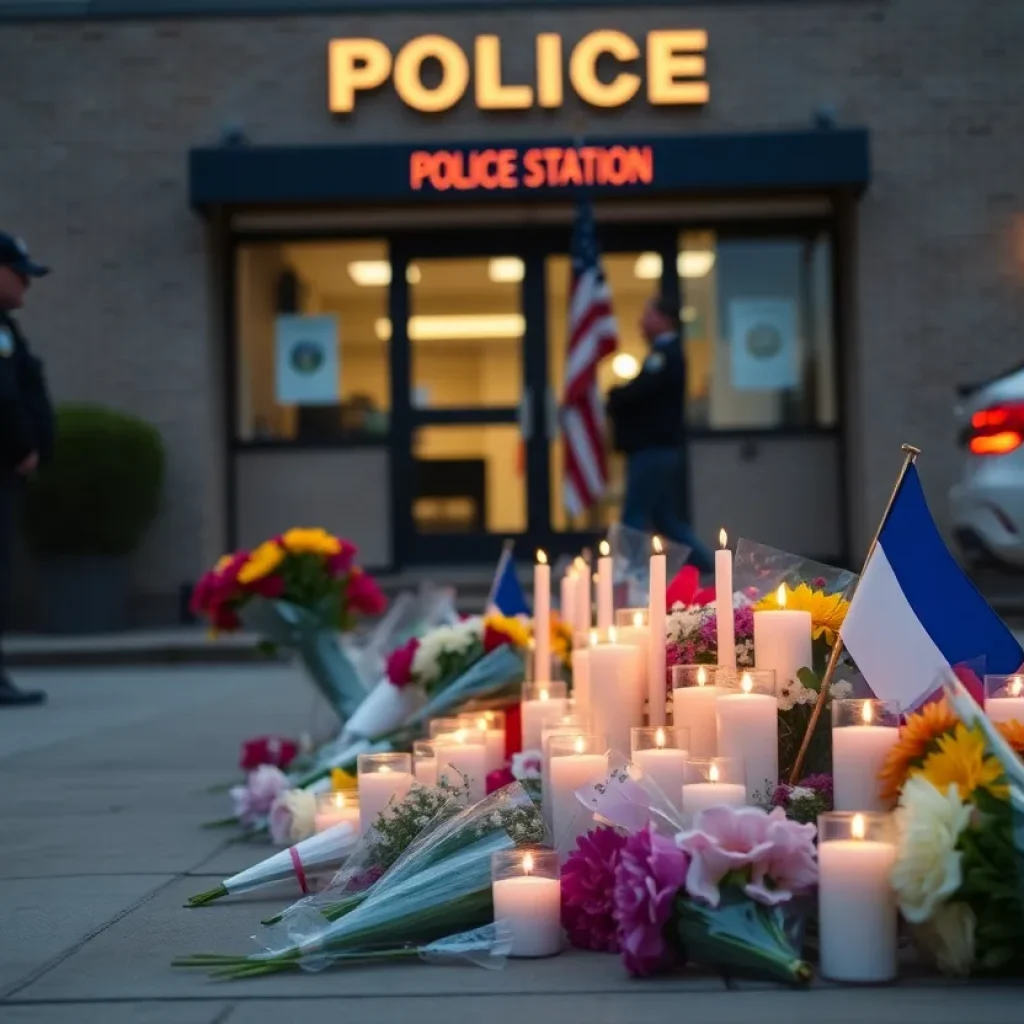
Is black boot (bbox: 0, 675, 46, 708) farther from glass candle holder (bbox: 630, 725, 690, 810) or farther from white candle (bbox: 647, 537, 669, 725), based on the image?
glass candle holder (bbox: 630, 725, 690, 810)

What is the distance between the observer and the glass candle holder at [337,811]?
407 centimetres

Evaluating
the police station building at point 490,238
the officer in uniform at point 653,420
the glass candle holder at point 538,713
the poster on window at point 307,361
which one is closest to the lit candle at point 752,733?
the glass candle holder at point 538,713

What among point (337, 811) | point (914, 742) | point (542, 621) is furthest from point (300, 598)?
point (914, 742)

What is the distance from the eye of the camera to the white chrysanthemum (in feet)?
9.28

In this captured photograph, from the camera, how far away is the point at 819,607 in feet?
12.4

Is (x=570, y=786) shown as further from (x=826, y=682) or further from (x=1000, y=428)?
(x=1000, y=428)

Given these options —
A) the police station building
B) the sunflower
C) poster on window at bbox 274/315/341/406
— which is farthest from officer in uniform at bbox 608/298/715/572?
the sunflower

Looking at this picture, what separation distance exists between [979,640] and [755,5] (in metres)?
10.3

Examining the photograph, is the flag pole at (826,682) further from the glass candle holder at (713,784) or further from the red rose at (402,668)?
the red rose at (402,668)

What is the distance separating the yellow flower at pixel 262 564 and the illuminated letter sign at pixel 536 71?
7.50m

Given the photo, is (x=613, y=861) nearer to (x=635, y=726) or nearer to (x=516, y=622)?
(x=635, y=726)

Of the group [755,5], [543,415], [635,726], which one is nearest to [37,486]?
[543,415]

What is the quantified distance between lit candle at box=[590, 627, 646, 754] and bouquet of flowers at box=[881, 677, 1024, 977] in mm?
922

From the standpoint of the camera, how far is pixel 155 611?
1286cm
